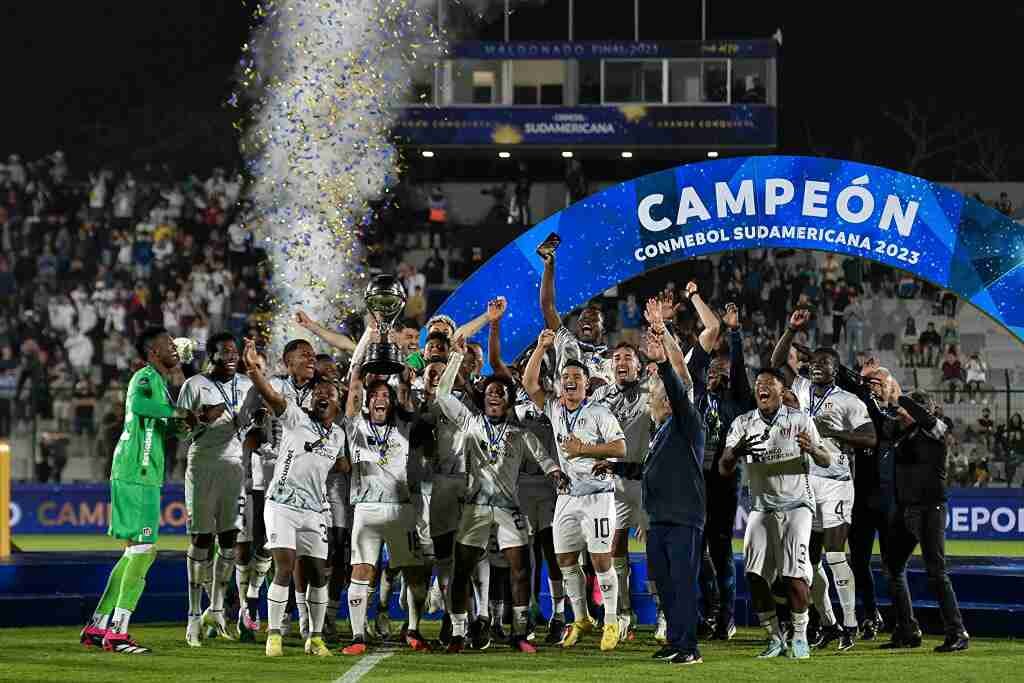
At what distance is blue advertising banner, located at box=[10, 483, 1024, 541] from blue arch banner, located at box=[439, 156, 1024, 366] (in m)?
7.58

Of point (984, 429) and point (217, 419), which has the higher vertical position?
point (984, 429)

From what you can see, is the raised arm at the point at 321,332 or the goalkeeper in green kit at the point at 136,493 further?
the raised arm at the point at 321,332

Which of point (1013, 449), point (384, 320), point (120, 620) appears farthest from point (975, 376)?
point (120, 620)

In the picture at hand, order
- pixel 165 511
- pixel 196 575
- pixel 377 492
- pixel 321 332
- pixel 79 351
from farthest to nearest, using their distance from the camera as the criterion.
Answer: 1. pixel 79 351
2. pixel 165 511
3. pixel 321 332
4. pixel 196 575
5. pixel 377 492

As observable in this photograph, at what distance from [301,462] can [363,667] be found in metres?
1.62

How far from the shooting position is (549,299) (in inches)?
599

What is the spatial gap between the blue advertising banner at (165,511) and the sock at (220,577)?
413 inches

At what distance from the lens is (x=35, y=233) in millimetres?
38906

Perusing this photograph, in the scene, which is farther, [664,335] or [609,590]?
[609,590]

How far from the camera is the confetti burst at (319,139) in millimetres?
27812

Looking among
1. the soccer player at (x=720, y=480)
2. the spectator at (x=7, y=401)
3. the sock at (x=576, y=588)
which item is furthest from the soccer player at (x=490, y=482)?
the spectator at (x=7, y=401)

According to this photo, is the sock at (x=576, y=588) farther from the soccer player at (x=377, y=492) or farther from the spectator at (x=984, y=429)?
the spectator at (x=984, y=429)

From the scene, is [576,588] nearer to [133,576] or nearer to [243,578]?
[243,578]

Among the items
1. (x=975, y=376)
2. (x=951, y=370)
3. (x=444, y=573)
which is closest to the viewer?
(x=444, y=573)
